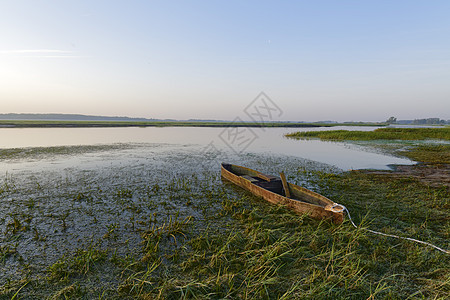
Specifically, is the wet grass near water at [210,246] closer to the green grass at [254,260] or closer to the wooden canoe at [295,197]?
the green grass at [254,260]

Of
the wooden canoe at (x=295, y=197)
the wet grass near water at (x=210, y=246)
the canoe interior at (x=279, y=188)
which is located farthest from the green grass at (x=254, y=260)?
the canoe interior at (x=279, y=188)

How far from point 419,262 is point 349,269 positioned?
2092 millimetres

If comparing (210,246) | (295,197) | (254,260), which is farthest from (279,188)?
(254,260)

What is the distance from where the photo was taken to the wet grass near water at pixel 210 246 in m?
4.92

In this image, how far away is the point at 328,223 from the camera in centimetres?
780

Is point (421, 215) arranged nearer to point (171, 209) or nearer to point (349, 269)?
point (349, 269)

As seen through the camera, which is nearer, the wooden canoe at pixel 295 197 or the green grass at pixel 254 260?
the green grass at pixel 254 260

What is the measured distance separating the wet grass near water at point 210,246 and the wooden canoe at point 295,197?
358 mm

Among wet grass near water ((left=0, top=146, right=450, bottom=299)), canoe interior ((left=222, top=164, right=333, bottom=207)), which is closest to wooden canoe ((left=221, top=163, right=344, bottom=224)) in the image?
canoe interior ((left=222, top=164, right=333, bottom=207))

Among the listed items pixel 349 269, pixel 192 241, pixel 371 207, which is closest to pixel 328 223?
pixel 349 269

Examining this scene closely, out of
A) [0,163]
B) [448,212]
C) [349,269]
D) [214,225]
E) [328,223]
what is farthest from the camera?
[0,163]

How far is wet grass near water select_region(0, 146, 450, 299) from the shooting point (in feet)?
16.1

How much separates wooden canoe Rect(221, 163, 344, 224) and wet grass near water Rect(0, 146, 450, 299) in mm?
358

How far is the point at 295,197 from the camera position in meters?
10.8
